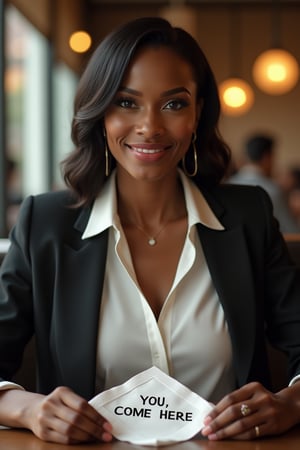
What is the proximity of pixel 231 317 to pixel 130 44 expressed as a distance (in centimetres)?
62

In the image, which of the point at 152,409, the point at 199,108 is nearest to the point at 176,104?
the point at 199,108

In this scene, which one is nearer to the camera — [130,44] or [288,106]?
[130,44]

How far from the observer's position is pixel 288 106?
11562 mm

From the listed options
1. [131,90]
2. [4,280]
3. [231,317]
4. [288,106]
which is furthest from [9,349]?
[288,106]

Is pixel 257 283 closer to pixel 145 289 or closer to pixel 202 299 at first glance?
pixel 202 299

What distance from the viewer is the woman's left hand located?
1.42 m

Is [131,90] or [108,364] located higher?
[131,90]

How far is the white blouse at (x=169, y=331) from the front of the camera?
176cm

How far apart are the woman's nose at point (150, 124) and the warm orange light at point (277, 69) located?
5405mm

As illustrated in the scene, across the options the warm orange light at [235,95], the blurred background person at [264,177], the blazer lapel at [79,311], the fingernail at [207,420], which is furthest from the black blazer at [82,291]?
the warm orange light at [235,95]

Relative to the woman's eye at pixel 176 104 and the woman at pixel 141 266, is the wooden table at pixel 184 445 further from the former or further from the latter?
the woman's eye at pixel 176 104

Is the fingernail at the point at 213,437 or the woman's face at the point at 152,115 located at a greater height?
the woman's face at the point at 152,115

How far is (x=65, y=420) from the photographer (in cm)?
141

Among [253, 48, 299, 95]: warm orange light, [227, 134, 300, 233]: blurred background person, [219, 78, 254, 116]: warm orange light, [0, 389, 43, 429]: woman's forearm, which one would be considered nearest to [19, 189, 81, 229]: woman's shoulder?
[0, 389, 43, 429]: woman's forearm
